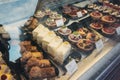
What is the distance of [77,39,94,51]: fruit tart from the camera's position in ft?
6.58

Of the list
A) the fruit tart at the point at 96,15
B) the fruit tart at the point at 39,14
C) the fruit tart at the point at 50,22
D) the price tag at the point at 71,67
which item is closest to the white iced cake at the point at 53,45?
the price tag at the point at 71,67

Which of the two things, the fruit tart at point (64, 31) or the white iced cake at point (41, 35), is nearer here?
the white iced cake at point (41, 35)

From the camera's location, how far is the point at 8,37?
180cm

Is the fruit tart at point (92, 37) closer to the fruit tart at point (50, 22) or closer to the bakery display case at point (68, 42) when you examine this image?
the bakery display case at point (68, 42)

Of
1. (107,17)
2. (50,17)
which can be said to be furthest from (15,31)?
(107,17)

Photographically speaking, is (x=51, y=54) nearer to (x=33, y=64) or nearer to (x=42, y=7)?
(x=33, y=64)

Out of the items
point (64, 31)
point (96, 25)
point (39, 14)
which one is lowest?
point (96, 25)

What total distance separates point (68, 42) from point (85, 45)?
17 centimetres

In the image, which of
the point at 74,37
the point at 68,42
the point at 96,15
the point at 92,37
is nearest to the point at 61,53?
the point at 68,42

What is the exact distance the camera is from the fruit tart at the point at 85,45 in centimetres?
201

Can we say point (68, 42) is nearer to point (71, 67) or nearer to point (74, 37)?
point (74, 37)

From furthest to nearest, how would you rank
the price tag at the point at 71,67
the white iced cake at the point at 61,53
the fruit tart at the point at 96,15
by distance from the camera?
the fruit tart at the point at 96,15, the white iced cake at the point at 61,53, the price tag at the point at 71,67

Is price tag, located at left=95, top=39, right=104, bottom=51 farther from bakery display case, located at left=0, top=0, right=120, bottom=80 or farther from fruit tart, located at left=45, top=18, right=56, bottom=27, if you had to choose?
fruit tart, located at left=45, top=18, right=56, bottom=27

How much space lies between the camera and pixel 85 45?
2033mm
